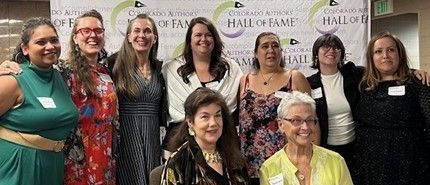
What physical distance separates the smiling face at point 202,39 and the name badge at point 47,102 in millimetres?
1060

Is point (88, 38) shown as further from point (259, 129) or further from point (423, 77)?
point (423, 77)

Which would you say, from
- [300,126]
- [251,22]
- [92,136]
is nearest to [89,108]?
[92,136]

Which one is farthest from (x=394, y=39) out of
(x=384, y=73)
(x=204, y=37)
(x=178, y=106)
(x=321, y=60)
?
(x=178, y=106)

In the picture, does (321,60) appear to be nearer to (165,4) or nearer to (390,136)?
(390,136)

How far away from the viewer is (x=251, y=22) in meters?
4.69

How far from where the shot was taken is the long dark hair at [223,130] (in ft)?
7.90

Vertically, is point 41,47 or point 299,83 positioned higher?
point 41,47

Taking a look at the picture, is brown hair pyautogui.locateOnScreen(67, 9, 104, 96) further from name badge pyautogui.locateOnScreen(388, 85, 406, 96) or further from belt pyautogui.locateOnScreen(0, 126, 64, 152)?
name badge pyautogui.locateOnScreen(388, 85, 406, 96)

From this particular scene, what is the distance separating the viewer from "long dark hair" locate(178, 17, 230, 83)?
3.27m

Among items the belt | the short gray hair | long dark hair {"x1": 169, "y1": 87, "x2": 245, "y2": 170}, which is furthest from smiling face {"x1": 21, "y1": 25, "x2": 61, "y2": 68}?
the short gray hair

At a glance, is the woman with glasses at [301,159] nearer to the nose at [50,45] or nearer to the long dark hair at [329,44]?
the long dark hair at [329,44]

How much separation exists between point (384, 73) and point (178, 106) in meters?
1.36

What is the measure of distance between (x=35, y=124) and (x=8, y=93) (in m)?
0.20

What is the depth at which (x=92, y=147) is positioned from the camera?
2.82 metres
